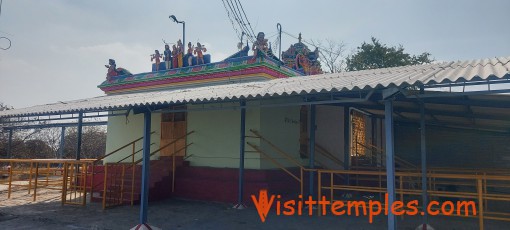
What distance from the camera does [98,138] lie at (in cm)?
2773

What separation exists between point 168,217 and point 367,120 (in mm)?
9513

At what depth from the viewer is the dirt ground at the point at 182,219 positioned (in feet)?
25.0

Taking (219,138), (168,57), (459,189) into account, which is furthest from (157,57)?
(459,189)

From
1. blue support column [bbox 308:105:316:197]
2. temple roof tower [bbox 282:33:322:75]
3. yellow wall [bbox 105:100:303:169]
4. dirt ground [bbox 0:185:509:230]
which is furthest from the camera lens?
temple roof tower [bbox 282:33:322:75]

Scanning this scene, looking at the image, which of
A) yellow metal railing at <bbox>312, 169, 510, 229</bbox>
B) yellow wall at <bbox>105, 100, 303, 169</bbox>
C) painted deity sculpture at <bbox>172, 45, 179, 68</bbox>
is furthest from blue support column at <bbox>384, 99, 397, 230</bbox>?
painted deity sculpture at <bbox>172, 45, 179, 68</bbox>

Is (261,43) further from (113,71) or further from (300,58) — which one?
(113,71)

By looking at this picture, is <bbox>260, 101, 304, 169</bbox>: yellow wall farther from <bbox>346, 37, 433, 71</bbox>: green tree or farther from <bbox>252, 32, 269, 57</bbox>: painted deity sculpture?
<bbox>346, 37, 433, 71</bbox>: green tree

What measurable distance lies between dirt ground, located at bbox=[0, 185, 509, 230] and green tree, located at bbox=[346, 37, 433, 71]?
71.4 ft

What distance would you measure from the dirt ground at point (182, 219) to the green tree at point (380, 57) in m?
21.8

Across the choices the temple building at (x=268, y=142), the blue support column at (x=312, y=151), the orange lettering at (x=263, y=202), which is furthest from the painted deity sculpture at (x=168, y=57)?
the blue support column at (x=312, y=151)

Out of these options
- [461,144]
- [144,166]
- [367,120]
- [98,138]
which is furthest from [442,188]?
[98,138]

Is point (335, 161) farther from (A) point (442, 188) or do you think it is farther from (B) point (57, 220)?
(B) point (57, 220)

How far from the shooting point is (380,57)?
93.9ft

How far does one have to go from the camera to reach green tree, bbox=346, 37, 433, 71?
1116 inches
